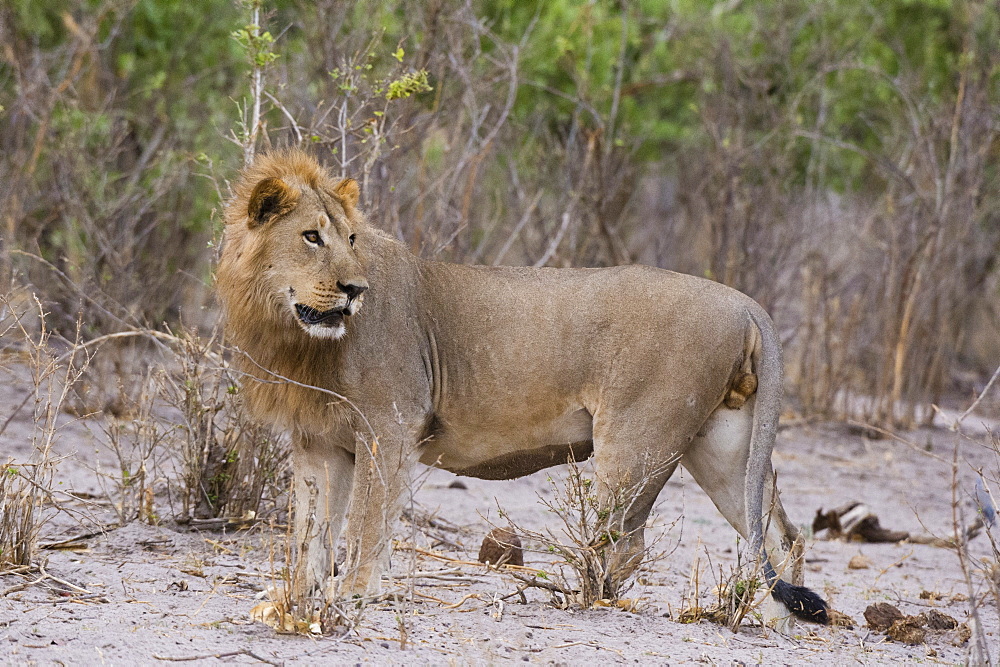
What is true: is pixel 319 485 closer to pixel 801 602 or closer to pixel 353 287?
pixel 353 287

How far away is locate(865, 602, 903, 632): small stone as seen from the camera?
5.23 m

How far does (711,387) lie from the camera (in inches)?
199

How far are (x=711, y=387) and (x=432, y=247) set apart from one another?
113 inches

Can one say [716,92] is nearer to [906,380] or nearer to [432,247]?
[906,380]

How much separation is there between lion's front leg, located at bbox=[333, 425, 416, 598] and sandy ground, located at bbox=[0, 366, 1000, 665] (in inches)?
5.2

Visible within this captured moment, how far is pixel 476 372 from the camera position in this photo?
515 cm

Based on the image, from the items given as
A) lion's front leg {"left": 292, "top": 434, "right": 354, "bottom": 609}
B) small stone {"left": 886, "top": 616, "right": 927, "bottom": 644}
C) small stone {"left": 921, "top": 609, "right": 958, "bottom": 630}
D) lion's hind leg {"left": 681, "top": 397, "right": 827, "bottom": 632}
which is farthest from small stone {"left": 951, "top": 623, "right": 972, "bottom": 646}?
lion's front leg {"left": 292, "top": 434, "right": 354, "bottom": 609}

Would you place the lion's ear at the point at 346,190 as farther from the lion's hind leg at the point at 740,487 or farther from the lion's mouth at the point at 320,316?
the lion's hind leg at the point at 740,487

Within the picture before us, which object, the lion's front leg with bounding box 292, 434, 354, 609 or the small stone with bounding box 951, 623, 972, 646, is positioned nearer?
the lion's front leg with bounding box 292, 434, 354, 609

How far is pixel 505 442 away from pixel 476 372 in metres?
0.34

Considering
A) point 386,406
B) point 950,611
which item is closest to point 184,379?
point 386,406

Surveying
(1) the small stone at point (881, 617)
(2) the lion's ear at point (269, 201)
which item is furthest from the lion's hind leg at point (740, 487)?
(2) the lion's ear at point (269, 201)

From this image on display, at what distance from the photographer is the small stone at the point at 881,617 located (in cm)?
523

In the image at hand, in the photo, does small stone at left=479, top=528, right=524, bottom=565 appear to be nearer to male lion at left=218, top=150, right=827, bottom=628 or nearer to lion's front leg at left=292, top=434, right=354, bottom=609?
male lion at left=218, top=150, right=827, bottom=628
